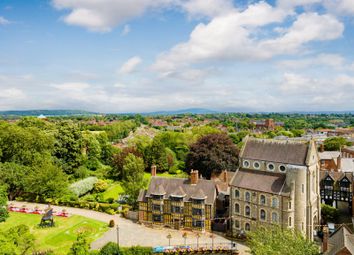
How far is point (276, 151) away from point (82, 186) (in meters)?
34.0

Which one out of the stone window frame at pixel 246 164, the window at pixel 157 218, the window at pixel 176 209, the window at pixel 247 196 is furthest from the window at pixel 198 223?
the stone window frame at pixel 246 164

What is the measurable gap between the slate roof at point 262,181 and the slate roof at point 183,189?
3307mm

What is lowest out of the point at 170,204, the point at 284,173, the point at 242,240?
the point at 242,240

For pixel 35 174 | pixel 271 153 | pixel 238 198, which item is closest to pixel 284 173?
pixel 271 153

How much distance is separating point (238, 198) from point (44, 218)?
983 inches

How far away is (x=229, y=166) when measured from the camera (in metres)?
58.8

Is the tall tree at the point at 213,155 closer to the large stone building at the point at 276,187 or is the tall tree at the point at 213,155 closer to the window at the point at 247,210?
the large stone building at the point at 276,187

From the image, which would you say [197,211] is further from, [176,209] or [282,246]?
[282,246]

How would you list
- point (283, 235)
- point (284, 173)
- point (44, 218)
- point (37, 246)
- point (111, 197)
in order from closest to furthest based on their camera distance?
point (283, 235) < point (37, 246) < point (284, 173) < point (44, 218) < point (111, 197)

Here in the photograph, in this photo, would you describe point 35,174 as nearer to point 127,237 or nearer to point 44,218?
point 44,218

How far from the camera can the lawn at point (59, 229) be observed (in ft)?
115

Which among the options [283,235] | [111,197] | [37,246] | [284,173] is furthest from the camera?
[111,197]

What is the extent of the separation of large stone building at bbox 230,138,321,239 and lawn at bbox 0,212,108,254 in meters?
17.9

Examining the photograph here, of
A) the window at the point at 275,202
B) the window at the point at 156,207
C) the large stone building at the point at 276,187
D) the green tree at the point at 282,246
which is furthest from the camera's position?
the window at the point at 156,207
